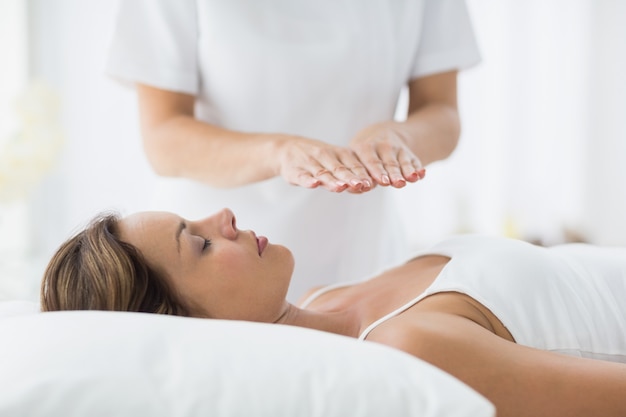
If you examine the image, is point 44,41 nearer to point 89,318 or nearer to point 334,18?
Result: point 334,18

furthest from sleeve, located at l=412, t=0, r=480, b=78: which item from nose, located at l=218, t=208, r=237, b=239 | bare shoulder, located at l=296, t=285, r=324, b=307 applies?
nose, located at l=218, t=208, r=237, b=239

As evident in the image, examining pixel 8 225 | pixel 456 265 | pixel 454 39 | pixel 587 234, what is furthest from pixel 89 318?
pixel 587 234

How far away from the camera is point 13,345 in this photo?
1.02 m

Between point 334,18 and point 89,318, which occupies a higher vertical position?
point 334,18

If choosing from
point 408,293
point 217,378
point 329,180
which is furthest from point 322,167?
point 217,378

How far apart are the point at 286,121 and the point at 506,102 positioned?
237cm

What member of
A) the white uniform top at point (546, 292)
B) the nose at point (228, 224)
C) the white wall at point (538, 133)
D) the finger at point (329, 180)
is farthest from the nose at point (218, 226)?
the white wall at point (538, 133)

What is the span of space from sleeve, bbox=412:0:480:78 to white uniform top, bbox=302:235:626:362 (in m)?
0.56

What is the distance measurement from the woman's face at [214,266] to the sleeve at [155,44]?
443mm

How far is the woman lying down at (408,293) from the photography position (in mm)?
1244

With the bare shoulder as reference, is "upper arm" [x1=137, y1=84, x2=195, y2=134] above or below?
above

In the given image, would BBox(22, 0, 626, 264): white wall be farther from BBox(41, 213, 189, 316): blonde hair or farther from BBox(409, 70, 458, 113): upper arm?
BBox(41, 213, 189, 316): blonde hair

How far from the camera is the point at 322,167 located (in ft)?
4.68

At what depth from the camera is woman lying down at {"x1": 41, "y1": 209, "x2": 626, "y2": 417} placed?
4.08ft
